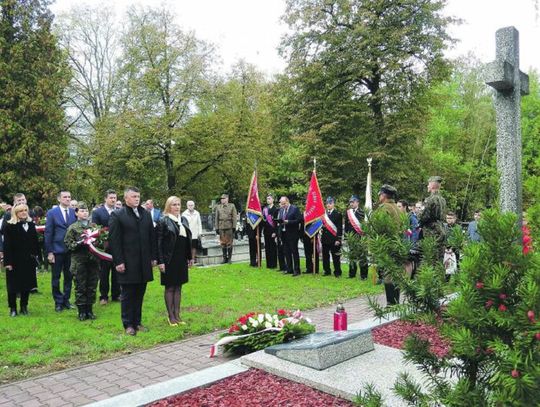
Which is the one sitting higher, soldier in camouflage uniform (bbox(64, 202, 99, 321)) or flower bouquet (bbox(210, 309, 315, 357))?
soldier in camouflage uniform (bbox(64, 202, 99, 321))

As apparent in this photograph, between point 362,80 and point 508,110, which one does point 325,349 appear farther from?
point 362,80

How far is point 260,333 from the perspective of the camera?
19.1 ft

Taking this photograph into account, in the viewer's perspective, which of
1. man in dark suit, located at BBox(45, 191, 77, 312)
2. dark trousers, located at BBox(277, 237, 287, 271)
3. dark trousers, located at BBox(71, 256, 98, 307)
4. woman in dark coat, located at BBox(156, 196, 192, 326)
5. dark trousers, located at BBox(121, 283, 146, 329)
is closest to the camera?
dark trousers, located at BBox(121, 283, 146, 329)

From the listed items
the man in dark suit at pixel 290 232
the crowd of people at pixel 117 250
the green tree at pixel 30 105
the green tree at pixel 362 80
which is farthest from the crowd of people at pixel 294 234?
the green tree at pixel 30 105

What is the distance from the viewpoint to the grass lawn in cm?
603

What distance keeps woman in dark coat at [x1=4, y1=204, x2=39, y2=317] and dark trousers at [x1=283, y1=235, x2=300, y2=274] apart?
6871 mm

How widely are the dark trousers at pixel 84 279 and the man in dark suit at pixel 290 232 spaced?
633 centimetres

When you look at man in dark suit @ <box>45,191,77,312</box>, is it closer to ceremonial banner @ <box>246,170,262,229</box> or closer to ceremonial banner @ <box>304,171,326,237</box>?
ceremonial banner @ <box>304,171,326,237</box>

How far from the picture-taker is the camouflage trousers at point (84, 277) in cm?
769

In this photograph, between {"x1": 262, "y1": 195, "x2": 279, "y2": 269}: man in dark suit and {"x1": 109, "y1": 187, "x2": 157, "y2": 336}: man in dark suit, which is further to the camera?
{"x1": 262, "y1": 195, "x2": 279, "y2": 269}: man in dark suit

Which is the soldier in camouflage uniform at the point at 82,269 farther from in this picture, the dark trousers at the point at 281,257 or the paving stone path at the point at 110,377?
the dark trousers at the point at 281,257

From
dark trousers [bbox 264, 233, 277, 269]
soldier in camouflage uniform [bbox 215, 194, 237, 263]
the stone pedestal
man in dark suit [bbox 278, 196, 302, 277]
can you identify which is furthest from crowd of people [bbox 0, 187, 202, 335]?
dark trousers [bbox 264, 233, 277, 269]

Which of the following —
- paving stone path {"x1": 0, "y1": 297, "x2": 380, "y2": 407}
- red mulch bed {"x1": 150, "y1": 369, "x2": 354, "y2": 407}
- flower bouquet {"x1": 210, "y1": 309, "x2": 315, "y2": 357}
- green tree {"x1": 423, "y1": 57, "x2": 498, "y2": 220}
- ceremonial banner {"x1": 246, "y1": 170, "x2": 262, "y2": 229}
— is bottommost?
paving stone path {"x1": 0, "y1": 297, "x2": 380, "y2": 407}

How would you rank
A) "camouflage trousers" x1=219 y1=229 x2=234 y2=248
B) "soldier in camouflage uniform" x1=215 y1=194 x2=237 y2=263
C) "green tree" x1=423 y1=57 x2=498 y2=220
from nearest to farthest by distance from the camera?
"soldier in camouflage uniform" x1=215 y1=194 x2=237 y2=263 → "camouflage trousers" x1=219 y1=229 x2=234 y2=248 → "green tree" x1=423 y1=57 x2=498 y2=220
